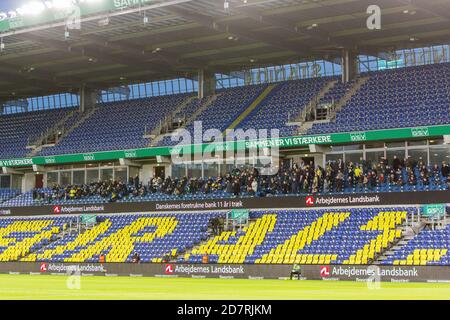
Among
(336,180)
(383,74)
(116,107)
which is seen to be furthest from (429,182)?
(116,107)

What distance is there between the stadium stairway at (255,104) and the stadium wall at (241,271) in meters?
13.7

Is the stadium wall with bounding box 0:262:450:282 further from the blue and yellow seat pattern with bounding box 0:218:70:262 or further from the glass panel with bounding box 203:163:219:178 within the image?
the glass panel with bounding box 203:163:219:178

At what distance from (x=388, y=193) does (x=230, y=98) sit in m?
20.3

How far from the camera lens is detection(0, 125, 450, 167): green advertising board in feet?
155

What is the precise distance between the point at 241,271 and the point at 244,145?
1161cm

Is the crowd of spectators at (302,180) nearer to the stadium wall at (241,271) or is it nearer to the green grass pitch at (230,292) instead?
the stadium wall at (241,271)

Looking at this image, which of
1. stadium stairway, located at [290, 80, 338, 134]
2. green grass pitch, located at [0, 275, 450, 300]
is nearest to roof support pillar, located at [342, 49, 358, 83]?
stadium stairway, located at [290, 80, 338, 134]

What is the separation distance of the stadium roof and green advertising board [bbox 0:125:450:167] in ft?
22.9

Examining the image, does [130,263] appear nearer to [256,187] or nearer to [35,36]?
[256,187]

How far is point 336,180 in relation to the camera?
157 feet

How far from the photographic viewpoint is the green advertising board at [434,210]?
4303 centimetres

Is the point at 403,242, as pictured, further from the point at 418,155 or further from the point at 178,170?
the point at 178,170

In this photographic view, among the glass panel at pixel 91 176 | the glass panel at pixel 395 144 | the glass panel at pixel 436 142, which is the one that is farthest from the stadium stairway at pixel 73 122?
the glass panel at pixel 436 142

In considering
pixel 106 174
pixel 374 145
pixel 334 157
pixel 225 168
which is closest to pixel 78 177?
pixel 106 174
